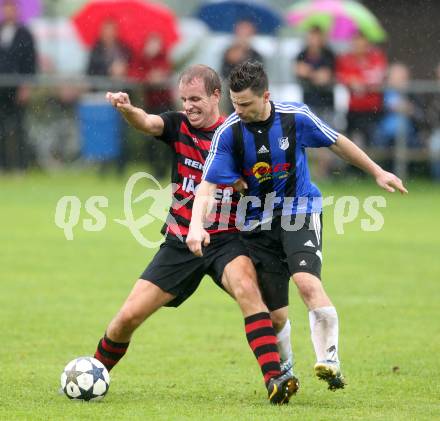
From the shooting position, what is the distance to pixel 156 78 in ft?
57.5

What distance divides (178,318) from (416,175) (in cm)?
1046

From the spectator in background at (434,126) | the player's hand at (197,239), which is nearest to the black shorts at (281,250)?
the player's hand at (197,239)

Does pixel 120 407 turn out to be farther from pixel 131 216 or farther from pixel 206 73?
pixel 131 216

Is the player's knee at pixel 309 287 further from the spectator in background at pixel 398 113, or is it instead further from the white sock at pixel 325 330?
the spectator in background at pixel 398 113

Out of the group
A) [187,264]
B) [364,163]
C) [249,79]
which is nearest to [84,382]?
[187,264]

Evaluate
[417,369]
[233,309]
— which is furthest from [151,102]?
[417,369]

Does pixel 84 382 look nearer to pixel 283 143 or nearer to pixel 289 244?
pixel 289 244

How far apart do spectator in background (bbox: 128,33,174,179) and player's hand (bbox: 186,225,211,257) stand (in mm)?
11522

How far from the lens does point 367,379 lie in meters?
6.80

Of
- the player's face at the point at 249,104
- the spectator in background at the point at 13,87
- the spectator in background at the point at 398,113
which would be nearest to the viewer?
the player's face at the point at 249,104

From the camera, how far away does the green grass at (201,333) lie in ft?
19.6

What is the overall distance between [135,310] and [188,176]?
82cm

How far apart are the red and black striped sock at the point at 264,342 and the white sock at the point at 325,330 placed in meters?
0.23

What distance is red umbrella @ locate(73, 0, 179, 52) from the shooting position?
18719mm
